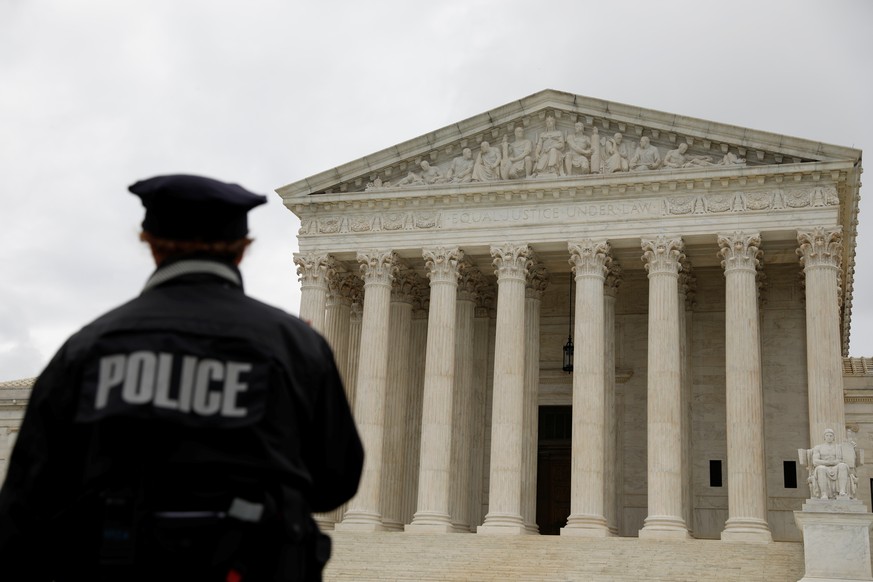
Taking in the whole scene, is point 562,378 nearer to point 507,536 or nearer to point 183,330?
point 507,536

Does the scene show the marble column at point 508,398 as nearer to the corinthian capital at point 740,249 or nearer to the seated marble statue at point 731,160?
the corinthian capital at point 740,249

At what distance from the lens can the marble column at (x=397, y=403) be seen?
41.9 metres

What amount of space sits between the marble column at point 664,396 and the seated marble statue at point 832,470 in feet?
18.5

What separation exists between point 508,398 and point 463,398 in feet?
14.9

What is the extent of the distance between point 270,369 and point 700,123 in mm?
35617

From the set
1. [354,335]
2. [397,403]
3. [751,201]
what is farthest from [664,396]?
[354,335]

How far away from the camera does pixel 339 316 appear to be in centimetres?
4353

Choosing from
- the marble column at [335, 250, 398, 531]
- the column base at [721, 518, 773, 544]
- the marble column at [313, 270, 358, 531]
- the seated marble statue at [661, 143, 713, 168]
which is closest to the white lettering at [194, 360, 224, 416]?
the column base at [721, 518, 773, 544]

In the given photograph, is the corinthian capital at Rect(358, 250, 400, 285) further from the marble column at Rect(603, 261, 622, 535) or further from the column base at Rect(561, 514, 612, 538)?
the column base at Rect(561, 514, 612, 538)

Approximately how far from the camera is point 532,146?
132ft

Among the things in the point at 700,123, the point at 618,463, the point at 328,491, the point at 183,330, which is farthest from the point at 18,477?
the point at 618,463

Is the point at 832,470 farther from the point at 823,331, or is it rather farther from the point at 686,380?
the point at 686,380

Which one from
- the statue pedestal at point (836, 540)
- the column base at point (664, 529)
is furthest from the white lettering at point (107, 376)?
the column base at point (664, 529)

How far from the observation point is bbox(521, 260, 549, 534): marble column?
3994 cm
